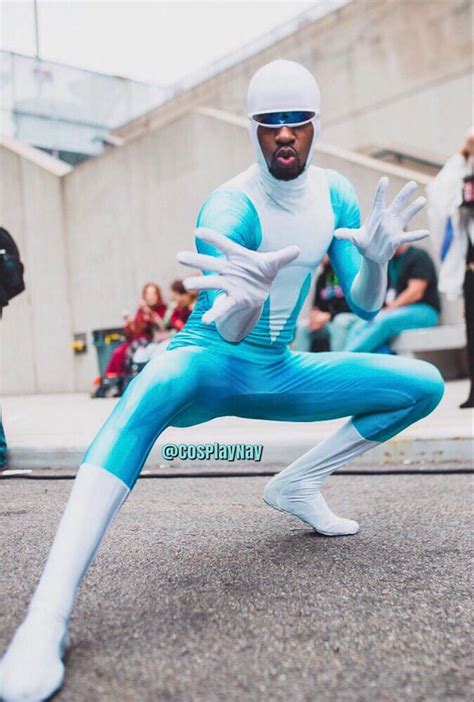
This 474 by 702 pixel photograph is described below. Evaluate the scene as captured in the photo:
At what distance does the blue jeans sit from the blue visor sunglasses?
4697mm

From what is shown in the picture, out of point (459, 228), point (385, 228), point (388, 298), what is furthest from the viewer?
point (388, 298)

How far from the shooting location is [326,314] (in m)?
7.12

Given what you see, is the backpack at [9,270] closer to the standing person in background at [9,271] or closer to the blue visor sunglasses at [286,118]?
the standing person in background at [9,271]

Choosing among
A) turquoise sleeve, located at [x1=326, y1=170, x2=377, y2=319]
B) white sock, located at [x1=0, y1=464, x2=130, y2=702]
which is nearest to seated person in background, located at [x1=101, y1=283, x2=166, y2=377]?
turquoise sleeve, located at [x1=326, y1=170, x2=377, y2=319]

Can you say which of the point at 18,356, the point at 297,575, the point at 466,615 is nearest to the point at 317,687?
the point at 466,615

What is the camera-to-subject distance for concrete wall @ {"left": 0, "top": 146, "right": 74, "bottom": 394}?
137 inches

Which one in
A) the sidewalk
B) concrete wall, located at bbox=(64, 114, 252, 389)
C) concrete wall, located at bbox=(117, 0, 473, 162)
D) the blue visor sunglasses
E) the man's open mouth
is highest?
concrete wall, located at bbox=(117, 0, 473, 162)

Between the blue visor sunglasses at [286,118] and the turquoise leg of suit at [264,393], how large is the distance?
65 centimetres

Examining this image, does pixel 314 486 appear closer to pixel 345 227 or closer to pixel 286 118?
pixel 345 227

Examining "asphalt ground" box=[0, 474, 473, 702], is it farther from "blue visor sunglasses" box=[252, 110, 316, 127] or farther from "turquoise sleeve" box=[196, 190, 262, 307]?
"blue visor sunglasses" box=[252, 110, 316, 127]

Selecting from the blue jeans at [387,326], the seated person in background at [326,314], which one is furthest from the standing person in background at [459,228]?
the seated person in background at [326,314]

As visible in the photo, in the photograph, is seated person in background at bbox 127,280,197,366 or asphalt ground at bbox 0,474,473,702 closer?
asphalt ground at bbox 0,474,473,702

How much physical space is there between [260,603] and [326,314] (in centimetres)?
543

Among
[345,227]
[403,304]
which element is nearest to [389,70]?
[403,304]
